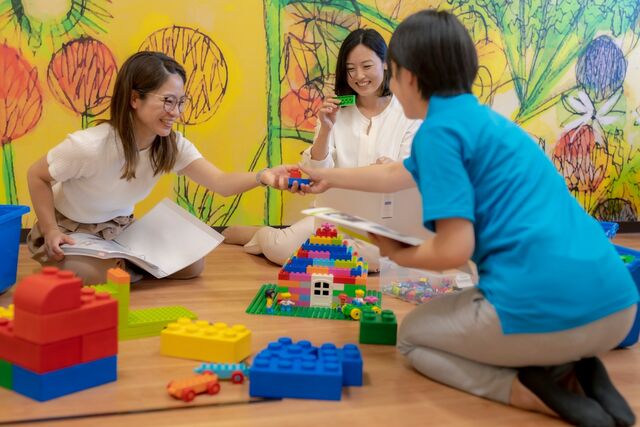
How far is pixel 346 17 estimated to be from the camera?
114 inches

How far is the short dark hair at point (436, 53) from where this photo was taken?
1.17 meters

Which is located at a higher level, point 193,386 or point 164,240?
point 164,240

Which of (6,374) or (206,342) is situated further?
(206,342)

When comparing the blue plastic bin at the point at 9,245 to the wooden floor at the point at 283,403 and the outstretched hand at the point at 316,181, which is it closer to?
the wooden floor at the point at 283,403

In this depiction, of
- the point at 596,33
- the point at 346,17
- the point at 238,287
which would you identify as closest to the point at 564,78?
the point at 596,33

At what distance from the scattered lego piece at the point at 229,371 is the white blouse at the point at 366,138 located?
95 cm

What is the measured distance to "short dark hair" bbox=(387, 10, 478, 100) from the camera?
1174 mm

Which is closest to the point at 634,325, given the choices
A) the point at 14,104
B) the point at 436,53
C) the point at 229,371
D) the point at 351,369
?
the point at 351,369

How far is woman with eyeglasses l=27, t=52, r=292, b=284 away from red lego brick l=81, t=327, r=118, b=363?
0.67 m

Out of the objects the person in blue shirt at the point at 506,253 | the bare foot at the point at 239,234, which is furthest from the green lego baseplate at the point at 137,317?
the bare foot at the point at 239,234

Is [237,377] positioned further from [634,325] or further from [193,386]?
[634,325]

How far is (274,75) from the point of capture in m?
2.82

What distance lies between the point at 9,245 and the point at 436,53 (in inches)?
47.6

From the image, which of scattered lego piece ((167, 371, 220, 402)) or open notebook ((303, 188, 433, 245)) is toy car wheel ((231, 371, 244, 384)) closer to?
scattered lego piece ((167, 371, 220, 402))
